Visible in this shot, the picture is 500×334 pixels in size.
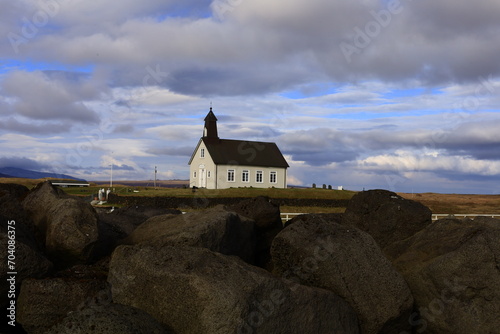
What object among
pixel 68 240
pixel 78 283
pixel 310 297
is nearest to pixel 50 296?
pixel 78 283

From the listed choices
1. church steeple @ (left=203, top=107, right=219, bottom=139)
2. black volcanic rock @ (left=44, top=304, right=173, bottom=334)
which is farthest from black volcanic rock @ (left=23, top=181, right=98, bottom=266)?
church steeple @ (left=203, top=107, right=219, bottom=139)

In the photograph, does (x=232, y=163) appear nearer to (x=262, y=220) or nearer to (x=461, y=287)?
(x=262, y=220)

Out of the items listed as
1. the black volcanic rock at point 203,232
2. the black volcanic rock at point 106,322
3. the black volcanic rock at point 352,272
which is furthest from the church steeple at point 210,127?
the black volcanic rock at point 106,322

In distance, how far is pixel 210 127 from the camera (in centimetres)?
6331

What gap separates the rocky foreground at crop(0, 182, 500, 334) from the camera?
6.14m

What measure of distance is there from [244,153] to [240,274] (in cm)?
5528

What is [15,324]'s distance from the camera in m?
7.18

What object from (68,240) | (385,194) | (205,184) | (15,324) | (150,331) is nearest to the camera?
(150,331)

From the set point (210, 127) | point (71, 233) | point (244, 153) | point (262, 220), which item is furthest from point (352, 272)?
point (210, 127)

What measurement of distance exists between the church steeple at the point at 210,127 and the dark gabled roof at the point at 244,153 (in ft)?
2.43

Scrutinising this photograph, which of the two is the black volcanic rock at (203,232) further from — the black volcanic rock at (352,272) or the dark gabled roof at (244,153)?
the dark gabled roof at (244,153)

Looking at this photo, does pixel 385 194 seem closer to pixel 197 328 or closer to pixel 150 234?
pixel 150 234

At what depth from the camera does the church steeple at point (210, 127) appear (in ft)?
207

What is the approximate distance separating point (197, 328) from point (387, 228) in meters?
6.70
